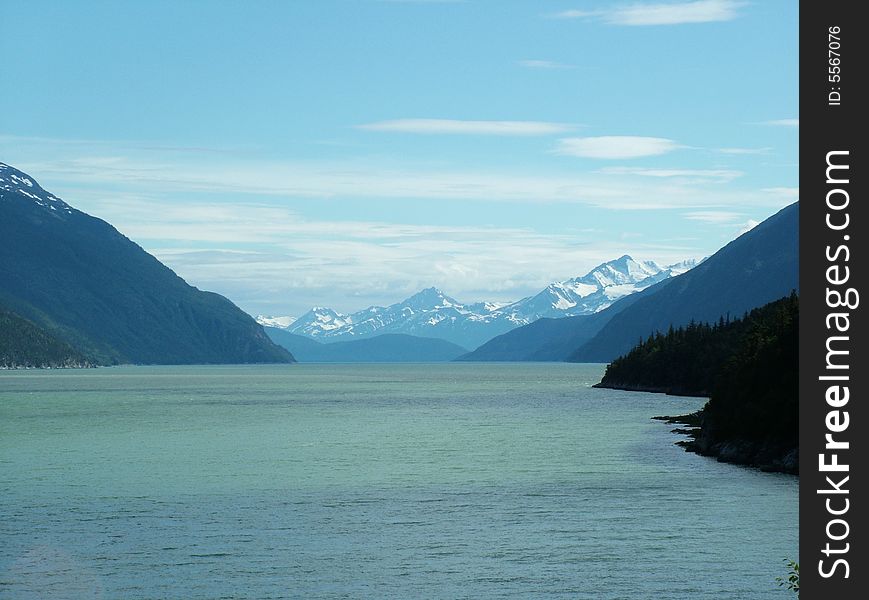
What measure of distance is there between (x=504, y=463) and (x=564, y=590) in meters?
49.0

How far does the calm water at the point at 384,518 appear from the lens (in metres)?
46.0

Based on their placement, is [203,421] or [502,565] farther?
[203,421]

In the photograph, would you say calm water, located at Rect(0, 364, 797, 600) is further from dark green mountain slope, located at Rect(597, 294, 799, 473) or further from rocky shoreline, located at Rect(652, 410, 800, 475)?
dark green mountain slope, located at Rect(597, 294, 799, 473)

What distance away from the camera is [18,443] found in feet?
363
